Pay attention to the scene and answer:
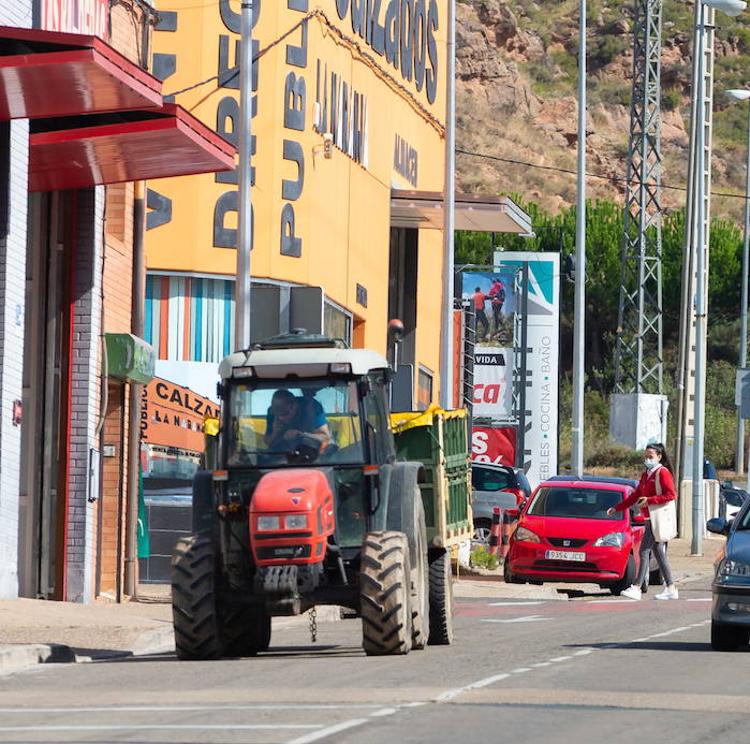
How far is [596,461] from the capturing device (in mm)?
80688

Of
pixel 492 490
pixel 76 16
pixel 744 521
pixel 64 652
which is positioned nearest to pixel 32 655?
pixel 64 652

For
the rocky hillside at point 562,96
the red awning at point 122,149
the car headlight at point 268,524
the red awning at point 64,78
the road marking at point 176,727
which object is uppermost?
the rocky hillside at point 562,96

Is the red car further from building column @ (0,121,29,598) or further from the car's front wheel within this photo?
the car's front wheel

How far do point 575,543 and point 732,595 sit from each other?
472 inches

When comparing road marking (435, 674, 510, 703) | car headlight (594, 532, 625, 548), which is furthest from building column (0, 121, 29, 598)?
car headlight (594, 532, 625, 548)

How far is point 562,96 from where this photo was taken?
12019cm

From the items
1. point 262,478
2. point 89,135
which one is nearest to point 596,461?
point 89,135

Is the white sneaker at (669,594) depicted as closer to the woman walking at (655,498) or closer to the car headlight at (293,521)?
the woman walking at (655,498)

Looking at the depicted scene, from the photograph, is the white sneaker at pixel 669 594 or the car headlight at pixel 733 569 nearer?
the car headlight at pixel 733 569

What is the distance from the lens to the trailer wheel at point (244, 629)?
1775 centimetres

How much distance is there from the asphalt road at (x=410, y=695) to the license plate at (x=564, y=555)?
915 cm

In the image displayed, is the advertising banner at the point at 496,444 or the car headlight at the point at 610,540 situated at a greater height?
the advertising banner at the point at 496,444

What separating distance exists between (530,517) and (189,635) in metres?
13.9

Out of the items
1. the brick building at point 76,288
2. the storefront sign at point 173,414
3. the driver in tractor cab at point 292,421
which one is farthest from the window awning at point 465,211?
the driver in tractor cab at point 292,421
